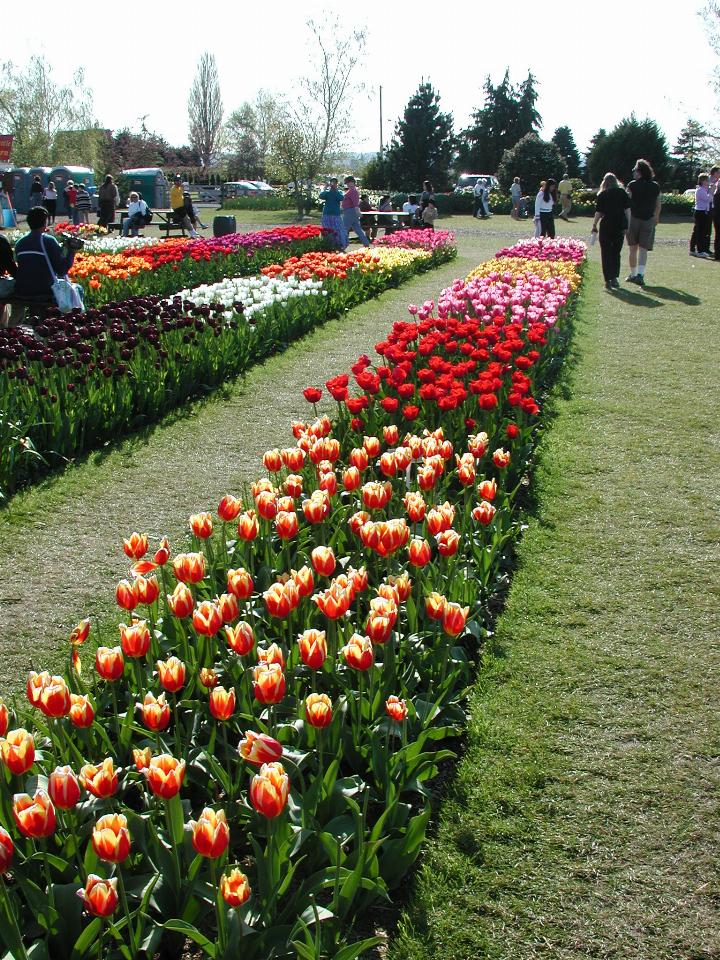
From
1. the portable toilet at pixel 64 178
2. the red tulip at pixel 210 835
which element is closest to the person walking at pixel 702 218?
the red tulip at pixel 210 835

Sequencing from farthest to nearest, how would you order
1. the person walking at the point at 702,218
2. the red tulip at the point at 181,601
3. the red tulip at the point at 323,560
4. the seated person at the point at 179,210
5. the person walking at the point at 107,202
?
1. the person walking at the point at 107,202
2. the seated person at the point at 179,210
3. the person walking at the point at 702,218
4. the red tulip at the point at 323,560
5. the red tulip at the point at 181,601

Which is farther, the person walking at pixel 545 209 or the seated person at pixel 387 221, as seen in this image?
the seated person at pixel 387 221

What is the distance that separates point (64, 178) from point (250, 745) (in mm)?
43735

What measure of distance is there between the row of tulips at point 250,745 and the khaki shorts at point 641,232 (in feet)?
38.1

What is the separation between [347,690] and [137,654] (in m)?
0.70

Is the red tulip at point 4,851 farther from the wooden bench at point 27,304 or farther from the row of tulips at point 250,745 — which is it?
the wooden bench at point 27,304

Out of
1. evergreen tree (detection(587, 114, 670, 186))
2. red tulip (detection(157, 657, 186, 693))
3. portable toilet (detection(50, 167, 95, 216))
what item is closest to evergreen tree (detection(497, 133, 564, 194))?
evergreen tree (detection(587, 114, 670, 186))

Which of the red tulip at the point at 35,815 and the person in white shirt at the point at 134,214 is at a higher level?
the person in white shirt at the point at 134,214

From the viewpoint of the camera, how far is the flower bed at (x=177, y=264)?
40.2ft

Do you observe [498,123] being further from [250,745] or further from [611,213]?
[250,745]

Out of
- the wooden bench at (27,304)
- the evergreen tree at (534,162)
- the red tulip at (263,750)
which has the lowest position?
the red tulip at (263,750)

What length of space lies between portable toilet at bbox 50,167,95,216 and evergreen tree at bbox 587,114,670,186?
79.1 ft

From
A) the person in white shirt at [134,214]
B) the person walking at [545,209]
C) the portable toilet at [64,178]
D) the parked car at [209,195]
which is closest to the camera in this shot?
the person walking at [545,209]

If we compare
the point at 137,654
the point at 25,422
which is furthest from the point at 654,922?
the point at 25,422
